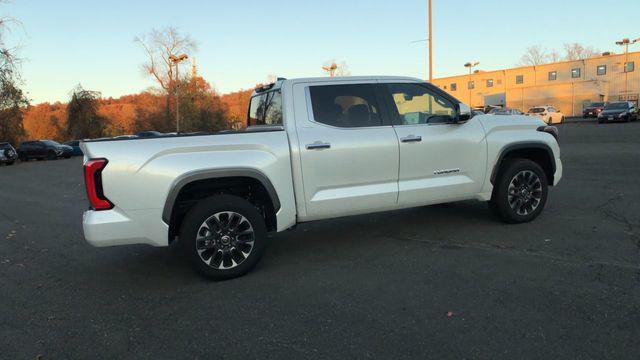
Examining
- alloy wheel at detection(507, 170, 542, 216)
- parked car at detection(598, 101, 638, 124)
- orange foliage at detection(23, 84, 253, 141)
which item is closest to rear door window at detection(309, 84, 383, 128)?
alloy wheel at detection(507, 170, 542, 216)

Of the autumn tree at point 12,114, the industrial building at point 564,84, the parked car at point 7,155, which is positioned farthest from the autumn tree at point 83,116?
the industrial building at point 564,84

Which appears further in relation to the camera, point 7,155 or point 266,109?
point 7,155

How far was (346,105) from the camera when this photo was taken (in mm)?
5113

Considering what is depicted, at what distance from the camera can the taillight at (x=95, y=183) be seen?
3.99m

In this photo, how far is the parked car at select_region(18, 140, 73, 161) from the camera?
35094mm

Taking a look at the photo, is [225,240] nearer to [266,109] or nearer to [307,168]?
[307,168]

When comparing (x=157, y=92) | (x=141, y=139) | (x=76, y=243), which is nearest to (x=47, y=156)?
(x=157, y=92)

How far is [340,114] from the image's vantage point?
5043 millimetres

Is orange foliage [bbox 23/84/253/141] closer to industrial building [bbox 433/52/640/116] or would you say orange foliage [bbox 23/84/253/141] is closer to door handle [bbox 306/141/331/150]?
industrial building [bbox 433/52/640/116]

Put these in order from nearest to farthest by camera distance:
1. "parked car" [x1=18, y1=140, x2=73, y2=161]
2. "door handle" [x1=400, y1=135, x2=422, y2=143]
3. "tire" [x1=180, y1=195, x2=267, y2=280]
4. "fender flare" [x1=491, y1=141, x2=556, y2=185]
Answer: "tire" [x1=180, y1=195, x2=267, y2=280] → "door handle" [x1=400, y1=135, x2=422, y2=143] → "fender flare" [x1=491, y1=141, x2=556, y2=185] → "parked car" [x1=18, y1=140, x2=73, y2=161]

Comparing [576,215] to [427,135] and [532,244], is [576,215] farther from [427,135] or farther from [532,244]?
[427,135]

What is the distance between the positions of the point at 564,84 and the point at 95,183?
61.5m

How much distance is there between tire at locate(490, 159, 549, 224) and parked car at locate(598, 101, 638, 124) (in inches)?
1185

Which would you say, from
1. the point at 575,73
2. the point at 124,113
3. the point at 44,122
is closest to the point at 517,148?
the point at 575,73
